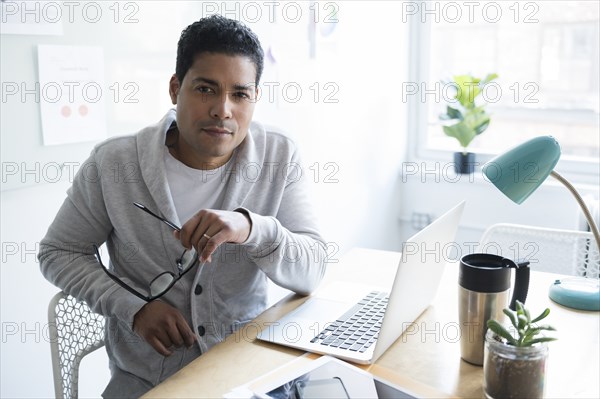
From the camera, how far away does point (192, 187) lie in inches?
59.0

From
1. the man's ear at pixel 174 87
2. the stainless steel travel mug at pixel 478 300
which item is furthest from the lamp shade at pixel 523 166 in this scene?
the man's ear at pixel 174 87

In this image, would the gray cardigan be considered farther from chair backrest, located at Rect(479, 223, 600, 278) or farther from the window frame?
the window frame

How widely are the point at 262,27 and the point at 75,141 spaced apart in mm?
882

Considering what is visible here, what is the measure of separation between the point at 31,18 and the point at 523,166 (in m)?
1.17

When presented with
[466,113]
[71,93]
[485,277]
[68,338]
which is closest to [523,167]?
[485,277]

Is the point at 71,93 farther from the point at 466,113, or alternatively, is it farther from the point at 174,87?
the point at 466,113

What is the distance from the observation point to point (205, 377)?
3.54ft

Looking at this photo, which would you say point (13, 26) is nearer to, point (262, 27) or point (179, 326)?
point (179, 326)

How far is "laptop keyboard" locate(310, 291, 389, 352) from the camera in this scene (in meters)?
1.20

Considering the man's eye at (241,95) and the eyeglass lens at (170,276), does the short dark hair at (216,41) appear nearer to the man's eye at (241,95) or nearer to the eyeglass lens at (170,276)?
the man's eye at (241,95)

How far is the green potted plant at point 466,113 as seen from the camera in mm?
2945

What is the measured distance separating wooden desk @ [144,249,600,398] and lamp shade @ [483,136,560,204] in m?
0.32

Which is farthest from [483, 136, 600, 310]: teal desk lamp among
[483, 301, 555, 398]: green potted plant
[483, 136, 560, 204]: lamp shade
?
[483, 301, 555, 398]: green potted plant

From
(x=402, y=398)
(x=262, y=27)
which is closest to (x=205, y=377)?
(x=402, y=398)
